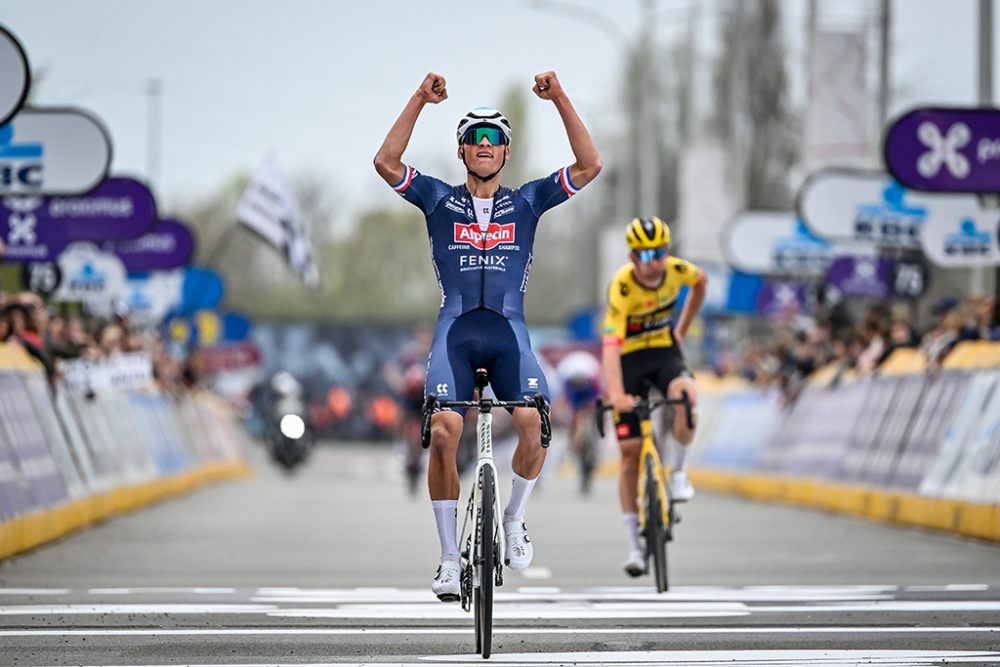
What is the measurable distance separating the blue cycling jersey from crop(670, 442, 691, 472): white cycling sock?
156 inches

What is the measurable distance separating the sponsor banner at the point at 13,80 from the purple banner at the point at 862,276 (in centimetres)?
1559

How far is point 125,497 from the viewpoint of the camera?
23.8 m

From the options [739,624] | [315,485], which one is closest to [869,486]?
[739,624]

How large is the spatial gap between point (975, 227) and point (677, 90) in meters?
74.0

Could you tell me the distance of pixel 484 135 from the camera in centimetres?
1051

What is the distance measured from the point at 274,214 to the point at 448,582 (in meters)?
28.3

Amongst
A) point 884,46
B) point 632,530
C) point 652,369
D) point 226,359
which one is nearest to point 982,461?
point 652,369

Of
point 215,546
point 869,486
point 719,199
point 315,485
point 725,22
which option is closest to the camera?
point 215,546

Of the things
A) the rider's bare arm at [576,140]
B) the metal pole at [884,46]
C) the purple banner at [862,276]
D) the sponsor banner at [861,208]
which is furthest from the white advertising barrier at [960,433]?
the metal pole at [884,46]

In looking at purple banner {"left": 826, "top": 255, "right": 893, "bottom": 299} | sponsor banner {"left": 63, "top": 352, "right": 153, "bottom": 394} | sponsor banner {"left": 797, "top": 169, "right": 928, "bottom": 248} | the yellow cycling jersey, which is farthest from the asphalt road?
purple banner {"left": 826, "top": 255, "right": 893, "bottom": 299}

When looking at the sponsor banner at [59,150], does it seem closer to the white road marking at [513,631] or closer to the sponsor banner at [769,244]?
the white road marking at [513,631]

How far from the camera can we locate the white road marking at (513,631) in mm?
10617

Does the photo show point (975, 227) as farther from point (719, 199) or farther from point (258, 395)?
point (258, 395)

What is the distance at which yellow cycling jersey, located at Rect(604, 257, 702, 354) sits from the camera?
14180 millimetres
